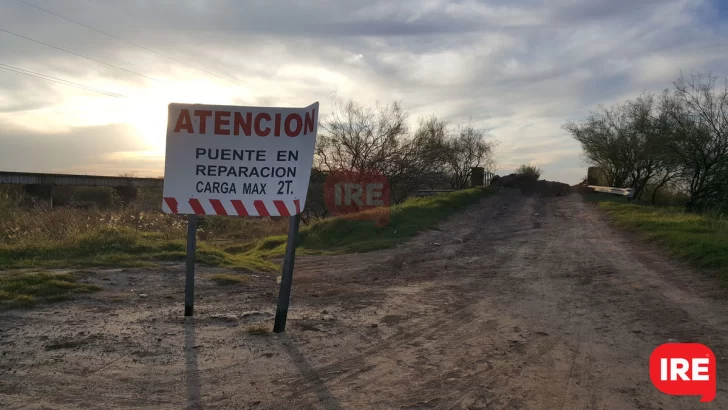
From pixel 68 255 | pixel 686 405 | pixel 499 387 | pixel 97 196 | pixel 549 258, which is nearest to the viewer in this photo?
pixel 686 405

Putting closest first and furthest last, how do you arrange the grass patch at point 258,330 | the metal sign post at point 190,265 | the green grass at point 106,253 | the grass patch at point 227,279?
the grass patch at point 258,330
the metal sign post at point 190,265
the grass patch at point 227,279
the green grass at point 106,253

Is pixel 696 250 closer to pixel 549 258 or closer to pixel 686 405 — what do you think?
pixel 549 258

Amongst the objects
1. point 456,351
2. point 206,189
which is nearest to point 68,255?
point 206,189

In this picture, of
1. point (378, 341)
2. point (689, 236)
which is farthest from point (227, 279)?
point (689, 236)

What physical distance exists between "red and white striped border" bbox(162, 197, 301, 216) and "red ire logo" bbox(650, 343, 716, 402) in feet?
12.7

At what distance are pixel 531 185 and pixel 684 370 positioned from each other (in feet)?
98.8

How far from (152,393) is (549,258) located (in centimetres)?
847

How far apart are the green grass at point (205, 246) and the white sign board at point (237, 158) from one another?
3778 mm

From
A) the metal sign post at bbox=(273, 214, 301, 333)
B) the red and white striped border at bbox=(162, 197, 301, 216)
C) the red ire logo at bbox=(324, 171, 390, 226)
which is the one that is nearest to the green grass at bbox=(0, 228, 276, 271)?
the red and white striped border at bbox=(162, 197, 301, 216)

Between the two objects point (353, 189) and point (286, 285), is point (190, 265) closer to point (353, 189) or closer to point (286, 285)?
point (286, 285)

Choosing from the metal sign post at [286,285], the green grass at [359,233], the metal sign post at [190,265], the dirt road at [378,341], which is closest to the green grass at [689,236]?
the dirt road at [378,341]

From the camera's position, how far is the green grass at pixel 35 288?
6.03m

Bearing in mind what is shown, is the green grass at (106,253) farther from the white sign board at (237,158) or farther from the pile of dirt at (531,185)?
the pile of dirt at (531,185)

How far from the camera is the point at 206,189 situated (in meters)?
5.90
